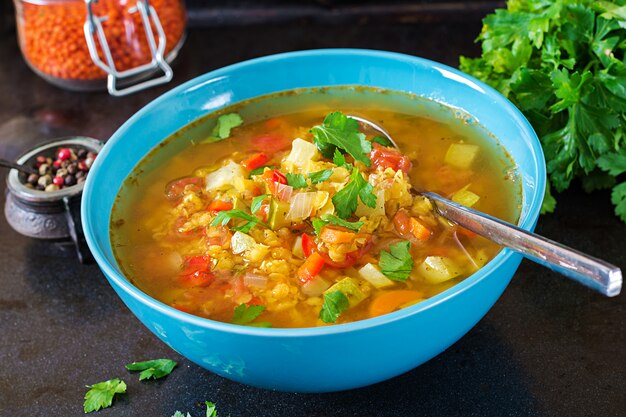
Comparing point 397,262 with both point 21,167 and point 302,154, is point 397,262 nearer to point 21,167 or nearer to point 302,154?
point 302,154

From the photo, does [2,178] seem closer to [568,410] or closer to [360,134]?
[360,134]

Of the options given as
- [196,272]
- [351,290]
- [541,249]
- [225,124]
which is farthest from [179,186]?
[541,249]

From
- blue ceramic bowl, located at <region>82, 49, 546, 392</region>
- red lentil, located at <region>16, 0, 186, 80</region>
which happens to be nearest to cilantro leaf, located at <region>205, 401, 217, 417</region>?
blue ceramic bowl, located at <region>82, 49, 546, 392</region>

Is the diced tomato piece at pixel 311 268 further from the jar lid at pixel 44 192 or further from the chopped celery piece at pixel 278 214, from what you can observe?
the jar lid at pixel 44 192

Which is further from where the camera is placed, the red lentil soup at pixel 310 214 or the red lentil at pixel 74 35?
the red lentil at pixel 74 35

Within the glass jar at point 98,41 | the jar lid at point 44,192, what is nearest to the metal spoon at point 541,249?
the jar lid at point 44,192
